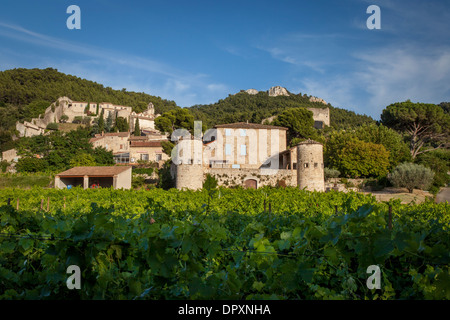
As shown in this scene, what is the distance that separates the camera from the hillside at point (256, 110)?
57272mm

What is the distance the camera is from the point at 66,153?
32469 millimetres

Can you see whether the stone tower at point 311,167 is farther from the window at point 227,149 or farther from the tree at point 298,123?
the tree at point 298,123

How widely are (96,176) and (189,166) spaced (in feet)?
27.3

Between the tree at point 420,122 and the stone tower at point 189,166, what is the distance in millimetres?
22267

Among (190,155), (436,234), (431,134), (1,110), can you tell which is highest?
(1,110)

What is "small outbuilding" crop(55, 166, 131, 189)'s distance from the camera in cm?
2489

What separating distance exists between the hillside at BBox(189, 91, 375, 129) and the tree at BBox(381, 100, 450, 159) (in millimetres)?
17101

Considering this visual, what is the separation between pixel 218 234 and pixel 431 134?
1491 inches

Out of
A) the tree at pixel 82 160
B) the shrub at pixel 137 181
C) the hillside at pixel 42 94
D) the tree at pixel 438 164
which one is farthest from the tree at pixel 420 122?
the hillside at pixel 42 94

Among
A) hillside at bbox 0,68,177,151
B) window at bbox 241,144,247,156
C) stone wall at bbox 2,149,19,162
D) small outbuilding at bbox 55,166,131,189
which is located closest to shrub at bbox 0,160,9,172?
stone wall at bbox 2,149,19,162

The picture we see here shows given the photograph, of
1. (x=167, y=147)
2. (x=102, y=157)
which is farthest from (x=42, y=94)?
(x=167, y=147)

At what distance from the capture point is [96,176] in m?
25.4

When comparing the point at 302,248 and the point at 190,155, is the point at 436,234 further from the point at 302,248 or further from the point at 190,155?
the point at 190,155
